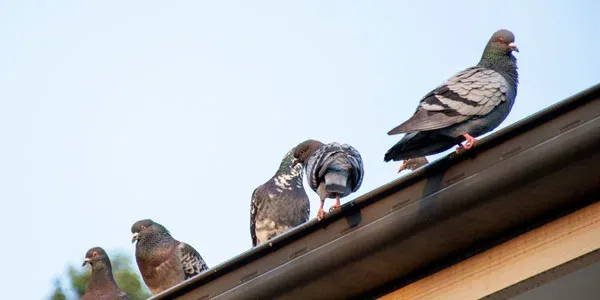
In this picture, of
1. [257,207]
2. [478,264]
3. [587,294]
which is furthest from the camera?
[257,207]

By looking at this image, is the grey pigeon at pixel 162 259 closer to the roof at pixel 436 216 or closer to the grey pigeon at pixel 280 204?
the grey pigeon at pixel 280 204

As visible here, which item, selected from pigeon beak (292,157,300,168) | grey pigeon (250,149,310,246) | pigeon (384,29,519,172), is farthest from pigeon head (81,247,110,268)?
pigeon (384,29,519,172)

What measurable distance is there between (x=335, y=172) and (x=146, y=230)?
5.78 m

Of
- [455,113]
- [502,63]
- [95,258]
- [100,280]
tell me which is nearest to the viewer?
[455,113]

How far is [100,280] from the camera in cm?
1434

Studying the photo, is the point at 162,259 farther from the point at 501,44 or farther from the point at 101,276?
the point at 501,44

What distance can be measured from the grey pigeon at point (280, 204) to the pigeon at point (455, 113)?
486 cm

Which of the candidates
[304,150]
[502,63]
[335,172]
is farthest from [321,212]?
[304,150]

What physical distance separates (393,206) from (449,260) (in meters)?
0.43

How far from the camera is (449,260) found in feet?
22.9

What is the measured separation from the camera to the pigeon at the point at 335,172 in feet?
30.3

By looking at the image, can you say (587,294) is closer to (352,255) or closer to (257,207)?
(352,255)

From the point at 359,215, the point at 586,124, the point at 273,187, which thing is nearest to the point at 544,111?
the point at 586,124

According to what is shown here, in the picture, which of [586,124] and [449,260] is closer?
[586,124]
